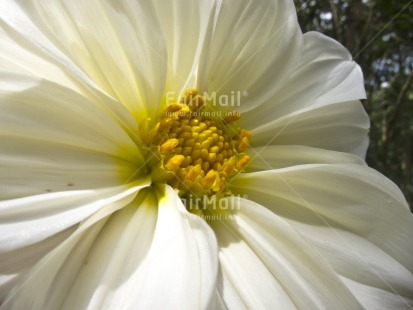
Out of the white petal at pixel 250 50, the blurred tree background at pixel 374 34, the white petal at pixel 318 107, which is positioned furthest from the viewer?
the blurred tree background at pixel 374 34

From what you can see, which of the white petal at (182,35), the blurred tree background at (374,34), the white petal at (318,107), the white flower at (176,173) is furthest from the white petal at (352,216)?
the blurred tree background at (374,34)

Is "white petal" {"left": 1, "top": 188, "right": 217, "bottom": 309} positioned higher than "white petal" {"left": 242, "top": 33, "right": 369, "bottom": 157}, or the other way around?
"white petal" {"left": 242, "top": 33, "right": 369, "bottom": 157}

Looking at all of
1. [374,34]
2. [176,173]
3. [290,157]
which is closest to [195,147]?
[176,173]

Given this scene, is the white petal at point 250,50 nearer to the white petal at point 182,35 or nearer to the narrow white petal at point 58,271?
the white petal at point 182,35

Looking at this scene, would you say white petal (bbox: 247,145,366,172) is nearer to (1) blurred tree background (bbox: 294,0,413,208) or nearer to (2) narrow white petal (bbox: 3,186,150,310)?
(2) narrow white petal (bbox: 3,186,150,310)

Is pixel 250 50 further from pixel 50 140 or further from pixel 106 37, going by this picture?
pixel 50 140

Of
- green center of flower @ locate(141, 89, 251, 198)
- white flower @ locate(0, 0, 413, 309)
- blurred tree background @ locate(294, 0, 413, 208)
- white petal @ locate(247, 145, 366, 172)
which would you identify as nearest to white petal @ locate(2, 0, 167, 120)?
white flower @ locate(0, 0, 413, 309)

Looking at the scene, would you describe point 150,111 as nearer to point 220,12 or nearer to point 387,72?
point 220,12
